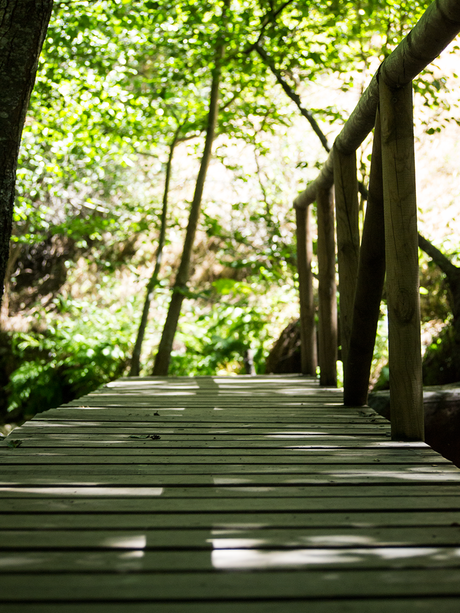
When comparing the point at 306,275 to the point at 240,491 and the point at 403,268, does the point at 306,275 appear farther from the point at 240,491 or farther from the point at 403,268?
the point at 240,491

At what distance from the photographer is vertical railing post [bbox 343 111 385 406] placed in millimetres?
2723

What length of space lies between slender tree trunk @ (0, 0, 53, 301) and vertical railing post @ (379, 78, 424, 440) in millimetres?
1694

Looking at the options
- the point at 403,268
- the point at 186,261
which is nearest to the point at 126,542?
the point at 403,268

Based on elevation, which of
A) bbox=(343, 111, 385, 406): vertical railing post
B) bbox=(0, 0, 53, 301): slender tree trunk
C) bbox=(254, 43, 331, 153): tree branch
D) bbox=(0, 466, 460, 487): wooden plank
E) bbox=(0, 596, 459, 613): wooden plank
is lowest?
bbox=(0, 596, 459, 613): wooden plank

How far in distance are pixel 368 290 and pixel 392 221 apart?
0.55 m

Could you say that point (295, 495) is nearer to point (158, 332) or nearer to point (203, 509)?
point (203, 509)

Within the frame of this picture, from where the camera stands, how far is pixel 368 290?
9.62ft

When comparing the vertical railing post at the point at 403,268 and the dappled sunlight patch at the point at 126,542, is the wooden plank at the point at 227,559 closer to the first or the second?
the dappled sunlight patch at the point at 126,542

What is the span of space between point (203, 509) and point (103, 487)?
0.39 metres

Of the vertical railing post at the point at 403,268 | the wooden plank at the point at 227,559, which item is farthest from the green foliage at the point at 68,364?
the wooden plank at the point at 227,559

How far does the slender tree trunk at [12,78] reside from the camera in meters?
2.62

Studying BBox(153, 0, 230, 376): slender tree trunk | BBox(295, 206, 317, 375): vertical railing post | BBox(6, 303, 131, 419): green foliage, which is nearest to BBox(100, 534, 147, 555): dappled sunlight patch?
BBox(295, 206, 317, 375): vertical railing post

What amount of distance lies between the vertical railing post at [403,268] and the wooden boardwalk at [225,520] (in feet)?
0.68

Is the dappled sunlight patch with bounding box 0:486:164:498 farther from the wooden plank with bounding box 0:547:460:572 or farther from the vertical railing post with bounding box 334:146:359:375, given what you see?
the vertical railing post with bounding box 334:146:359:375
